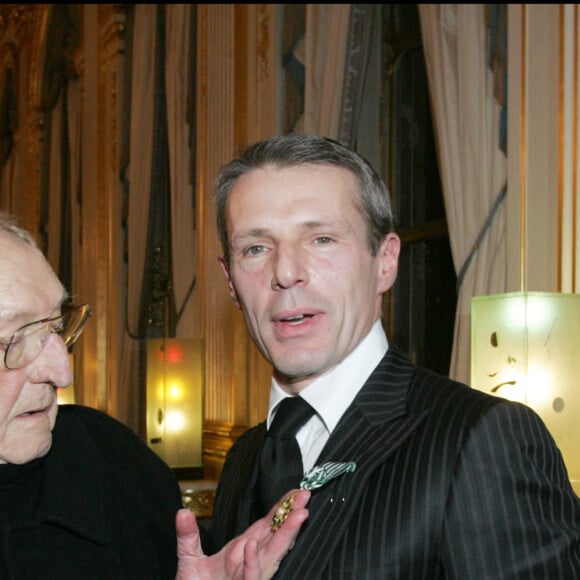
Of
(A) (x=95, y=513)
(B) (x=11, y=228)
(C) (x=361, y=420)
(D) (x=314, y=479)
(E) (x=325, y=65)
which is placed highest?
(E) (x=325, y=65)

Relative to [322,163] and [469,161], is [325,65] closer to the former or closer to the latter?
[469,161]

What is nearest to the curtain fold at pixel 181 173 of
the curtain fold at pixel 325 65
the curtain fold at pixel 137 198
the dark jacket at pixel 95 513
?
the curtain fold at pixel 137 198

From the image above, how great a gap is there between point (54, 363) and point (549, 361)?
7.06 ft

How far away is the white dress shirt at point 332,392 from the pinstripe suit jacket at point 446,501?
0.11 meters

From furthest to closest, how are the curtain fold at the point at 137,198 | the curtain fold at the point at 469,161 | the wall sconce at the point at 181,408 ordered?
the curtain fold at the point at 137,198 < the wall sconce at the point at 181,408 < the curtain fold at the point at 469,161

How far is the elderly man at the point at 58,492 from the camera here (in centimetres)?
182

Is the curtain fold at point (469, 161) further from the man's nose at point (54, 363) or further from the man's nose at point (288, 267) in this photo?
the man's nose at point (54, 363)

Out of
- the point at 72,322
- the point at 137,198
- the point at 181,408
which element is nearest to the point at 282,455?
the point at 72,322

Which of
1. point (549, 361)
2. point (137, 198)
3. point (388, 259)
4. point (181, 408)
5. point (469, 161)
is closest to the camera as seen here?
point (388, 259)

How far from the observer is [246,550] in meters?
1.70

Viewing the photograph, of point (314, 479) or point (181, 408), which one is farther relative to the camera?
point (181, 408)

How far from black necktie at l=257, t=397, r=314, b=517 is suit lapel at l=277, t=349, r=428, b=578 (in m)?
0.10

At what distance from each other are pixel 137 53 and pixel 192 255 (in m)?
2.52

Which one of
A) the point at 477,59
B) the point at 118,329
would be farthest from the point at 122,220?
the point at 477,59
